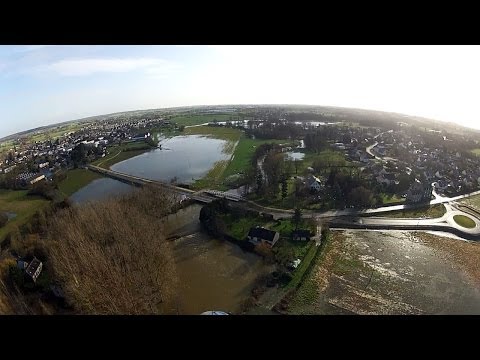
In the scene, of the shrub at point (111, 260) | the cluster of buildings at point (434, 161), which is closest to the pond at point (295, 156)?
the cluster of buildings at point (434, 161)

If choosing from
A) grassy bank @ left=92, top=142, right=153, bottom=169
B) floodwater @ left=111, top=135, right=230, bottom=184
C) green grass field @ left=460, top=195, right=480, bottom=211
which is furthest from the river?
green grass field @ left=460, top=195, right=480, bottom=211

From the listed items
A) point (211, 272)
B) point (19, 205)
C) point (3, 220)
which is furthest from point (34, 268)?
point (19, 205)

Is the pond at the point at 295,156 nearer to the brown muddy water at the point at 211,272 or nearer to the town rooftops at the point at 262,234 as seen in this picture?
the brown muddy water at the point at 211,272

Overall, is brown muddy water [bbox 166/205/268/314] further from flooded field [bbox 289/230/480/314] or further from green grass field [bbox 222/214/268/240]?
flooded field [bbox 289/230/480/314]

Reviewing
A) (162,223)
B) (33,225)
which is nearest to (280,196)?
(162,223)

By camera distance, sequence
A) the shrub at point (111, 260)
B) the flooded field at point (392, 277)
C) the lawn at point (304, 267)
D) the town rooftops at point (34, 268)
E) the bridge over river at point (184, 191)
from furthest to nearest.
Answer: the bridge over river at point (184, 191) < the town rooftops at point (34, 268) < the lawn at point (304, 267) < the flooded field at point (392, 277) < the shrub at point (111, 260)

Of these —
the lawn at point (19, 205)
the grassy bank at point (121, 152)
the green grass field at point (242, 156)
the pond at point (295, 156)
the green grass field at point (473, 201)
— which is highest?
the grassy bank at point (121, 152)
